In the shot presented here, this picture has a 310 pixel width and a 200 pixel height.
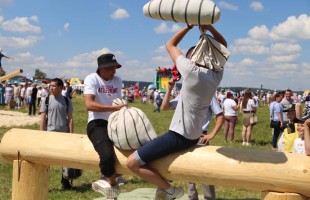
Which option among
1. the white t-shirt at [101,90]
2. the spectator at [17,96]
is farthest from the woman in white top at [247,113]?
the spectator at [17,96]

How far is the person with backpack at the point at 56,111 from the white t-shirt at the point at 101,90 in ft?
7.09

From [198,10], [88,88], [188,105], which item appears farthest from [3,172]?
Result: [198,10]

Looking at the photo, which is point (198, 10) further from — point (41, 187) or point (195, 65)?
point (41, 187)

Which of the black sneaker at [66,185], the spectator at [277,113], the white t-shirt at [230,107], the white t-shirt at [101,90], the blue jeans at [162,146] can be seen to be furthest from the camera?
the white t-shirt at [230,107]

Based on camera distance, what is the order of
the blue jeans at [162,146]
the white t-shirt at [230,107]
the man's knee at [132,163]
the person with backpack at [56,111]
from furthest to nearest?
the white t-shirt at [230,107] → the person with backpack at [56,111] → the man's knee at [132,163] → the blue jeans at [162,146]

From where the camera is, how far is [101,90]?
4.62m

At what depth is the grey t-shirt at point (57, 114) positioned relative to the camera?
21.8ft

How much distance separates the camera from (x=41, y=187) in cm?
454

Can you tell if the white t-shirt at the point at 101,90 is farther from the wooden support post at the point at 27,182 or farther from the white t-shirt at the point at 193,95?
the white t-shirt at the point at 193,95

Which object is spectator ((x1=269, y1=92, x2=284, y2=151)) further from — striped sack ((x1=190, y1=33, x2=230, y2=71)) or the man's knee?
striped sack ((x1=190, y1=33, x2=230, y2=71))

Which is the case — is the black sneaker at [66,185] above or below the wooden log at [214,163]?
below

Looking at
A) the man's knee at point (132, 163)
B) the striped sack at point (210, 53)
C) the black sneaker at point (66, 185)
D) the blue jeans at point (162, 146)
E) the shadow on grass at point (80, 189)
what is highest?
the striped sack at point (210, 53)

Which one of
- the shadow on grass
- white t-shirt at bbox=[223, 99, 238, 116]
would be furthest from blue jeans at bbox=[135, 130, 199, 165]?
white t-shirt at bbox=[223, 99, 238, 116]

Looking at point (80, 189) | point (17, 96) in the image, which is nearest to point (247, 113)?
point (80, 189)
